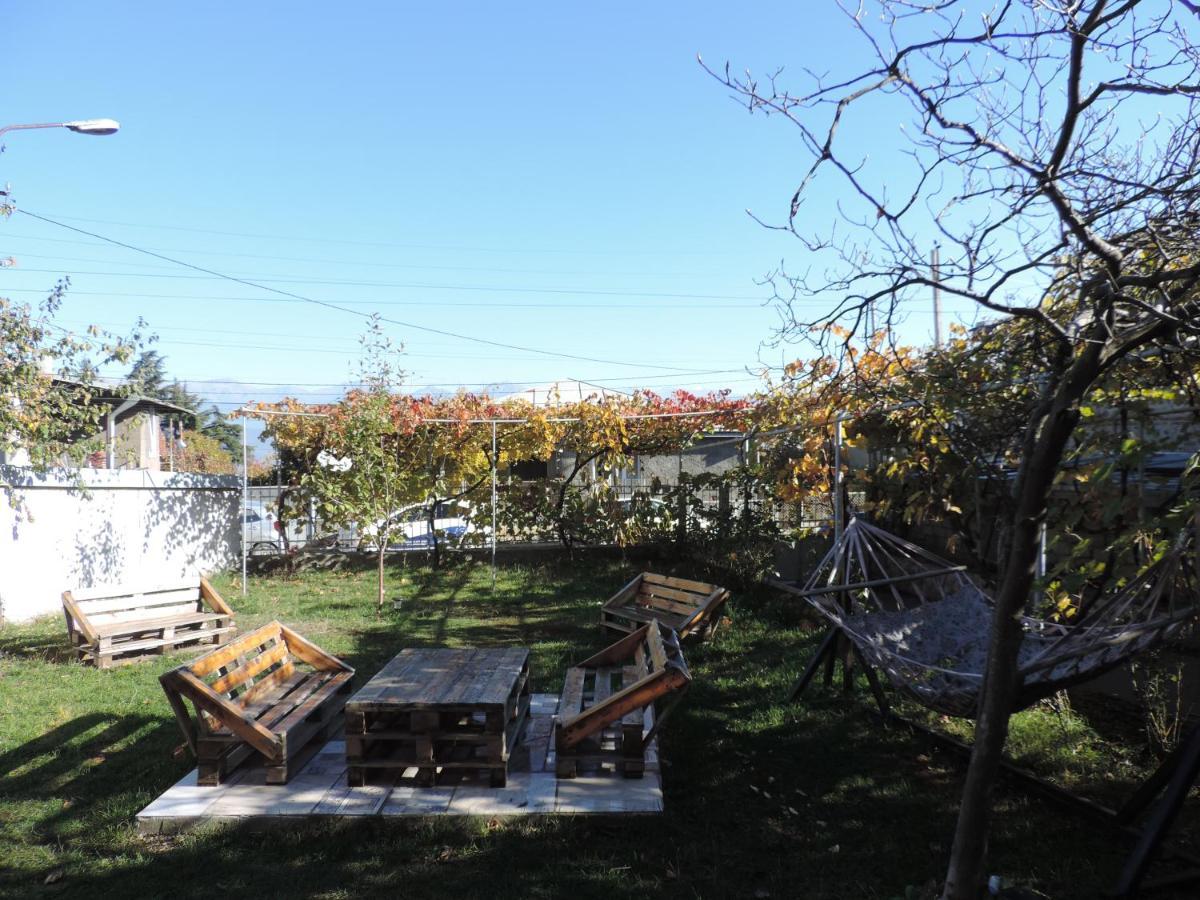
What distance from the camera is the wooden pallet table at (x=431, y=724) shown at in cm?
395

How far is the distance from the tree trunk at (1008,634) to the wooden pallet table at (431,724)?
221 cm

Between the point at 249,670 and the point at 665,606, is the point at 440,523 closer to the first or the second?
the point at 665,606

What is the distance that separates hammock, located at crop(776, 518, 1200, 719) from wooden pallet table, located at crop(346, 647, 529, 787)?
1.89 meters

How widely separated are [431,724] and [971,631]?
3.20m

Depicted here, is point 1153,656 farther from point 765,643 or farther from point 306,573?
point 306,573

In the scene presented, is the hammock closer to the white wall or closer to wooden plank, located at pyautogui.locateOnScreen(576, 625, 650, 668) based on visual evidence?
wooden plank, located at pyautogui.locateOnScreen(576, 625, 650, 668)

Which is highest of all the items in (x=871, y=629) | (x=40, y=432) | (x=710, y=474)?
(x=40, y=432)

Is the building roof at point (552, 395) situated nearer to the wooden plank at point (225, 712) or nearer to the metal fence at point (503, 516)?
the metal fence at point (503, 516)

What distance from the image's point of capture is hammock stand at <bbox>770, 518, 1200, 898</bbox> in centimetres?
296

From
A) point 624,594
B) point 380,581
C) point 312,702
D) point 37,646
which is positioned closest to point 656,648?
point 312,702

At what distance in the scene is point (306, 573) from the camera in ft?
38.5

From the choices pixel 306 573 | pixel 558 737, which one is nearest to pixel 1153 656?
pixel 558 737

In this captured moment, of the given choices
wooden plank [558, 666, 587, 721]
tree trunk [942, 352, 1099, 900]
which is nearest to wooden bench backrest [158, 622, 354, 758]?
wooden plank [558, 666, 587, 721]

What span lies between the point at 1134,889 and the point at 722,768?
1.98 m
